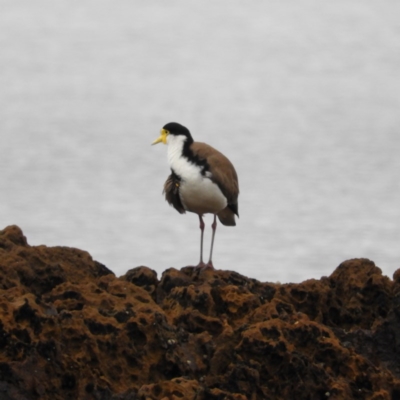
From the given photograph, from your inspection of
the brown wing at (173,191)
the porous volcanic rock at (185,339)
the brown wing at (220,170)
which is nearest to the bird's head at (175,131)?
the brown wing at (220,170)

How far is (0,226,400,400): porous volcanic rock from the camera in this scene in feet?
23.3

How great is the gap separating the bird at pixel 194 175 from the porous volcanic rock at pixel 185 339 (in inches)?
129

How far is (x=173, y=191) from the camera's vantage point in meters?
12.3

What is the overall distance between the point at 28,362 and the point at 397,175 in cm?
3398

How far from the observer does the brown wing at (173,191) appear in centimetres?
1220

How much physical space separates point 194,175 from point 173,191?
0.36 metres

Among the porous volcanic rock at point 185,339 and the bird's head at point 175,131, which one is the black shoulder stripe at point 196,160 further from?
the porous volcanic rock at point 185,339

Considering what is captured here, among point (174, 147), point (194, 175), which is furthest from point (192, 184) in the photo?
point (174, 147)

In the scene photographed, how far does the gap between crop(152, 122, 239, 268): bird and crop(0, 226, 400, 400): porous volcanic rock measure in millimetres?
3287

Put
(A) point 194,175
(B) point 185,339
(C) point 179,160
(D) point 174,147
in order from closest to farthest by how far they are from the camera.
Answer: (B) point 185,339
(A) point 194,175
(C) point 179,160
(D) point 174,147

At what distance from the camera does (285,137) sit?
50.7 m

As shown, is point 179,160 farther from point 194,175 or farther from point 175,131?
point 175,131

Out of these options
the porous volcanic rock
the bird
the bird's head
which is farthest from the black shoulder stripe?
the porous volcanic rock

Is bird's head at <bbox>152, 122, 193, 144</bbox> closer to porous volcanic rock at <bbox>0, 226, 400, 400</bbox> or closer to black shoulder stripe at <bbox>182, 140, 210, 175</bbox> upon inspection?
black shoulder stripe at <bbox>182, 140, 210, 175</bbox>
